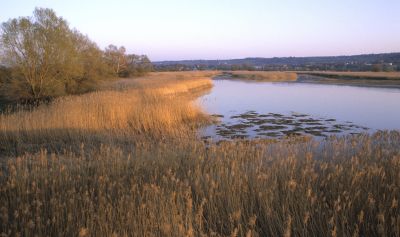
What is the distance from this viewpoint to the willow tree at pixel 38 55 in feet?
68.3

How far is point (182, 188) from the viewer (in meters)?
4.66

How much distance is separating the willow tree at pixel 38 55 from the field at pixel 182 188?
38.2 ft

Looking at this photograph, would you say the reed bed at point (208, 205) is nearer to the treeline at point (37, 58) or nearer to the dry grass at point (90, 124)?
the dry grass at point (90, 124)

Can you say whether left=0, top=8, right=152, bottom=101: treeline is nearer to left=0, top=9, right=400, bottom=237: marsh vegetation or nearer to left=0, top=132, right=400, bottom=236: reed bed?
left=0, top=9, right=400, bottom=237: marsh vegetation

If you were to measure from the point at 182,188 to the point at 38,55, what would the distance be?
20128 mm

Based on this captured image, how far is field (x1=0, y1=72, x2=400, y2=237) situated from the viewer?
3.57m

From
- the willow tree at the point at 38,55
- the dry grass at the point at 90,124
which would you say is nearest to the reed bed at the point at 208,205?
the dry grass at the point at 90,124

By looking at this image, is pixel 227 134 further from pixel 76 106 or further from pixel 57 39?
pixel 57 39

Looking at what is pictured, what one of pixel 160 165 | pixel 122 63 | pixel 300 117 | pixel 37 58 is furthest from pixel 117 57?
pixel 160 165

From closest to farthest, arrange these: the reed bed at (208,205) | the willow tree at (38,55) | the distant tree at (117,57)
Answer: the reed bed at (208,205) < the willow tree at (38,55) < the distant tree at (117,57)

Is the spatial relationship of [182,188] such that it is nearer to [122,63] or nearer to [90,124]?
[90,124]

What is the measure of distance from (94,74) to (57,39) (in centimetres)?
715

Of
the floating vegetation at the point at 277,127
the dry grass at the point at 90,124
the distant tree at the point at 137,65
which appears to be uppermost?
the distant tree at the point at 137,65

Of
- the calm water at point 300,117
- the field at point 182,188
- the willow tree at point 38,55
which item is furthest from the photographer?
the willow tree at point 38,55
